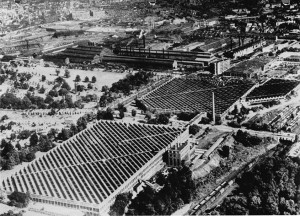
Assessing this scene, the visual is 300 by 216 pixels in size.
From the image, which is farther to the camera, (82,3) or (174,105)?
(82,3)

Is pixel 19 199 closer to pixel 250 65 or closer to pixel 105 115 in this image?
pixel 105 115

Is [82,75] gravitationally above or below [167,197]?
above

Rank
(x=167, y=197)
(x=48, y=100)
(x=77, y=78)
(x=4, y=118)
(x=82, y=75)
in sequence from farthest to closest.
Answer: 1. (x=82, y=75)
2. (x=77, y=78)
3. (x=48, y=100)
4. (x=4, y=118)
5. (x=167, y=197)

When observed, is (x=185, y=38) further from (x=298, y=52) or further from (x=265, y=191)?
(x=265, y=191)

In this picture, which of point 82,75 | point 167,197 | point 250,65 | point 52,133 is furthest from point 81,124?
point 250,65

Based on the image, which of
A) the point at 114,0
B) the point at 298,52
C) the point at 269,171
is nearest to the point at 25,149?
the point at 269,171

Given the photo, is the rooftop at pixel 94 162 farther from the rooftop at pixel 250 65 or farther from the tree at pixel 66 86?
the rooftop at pixel 250 65
